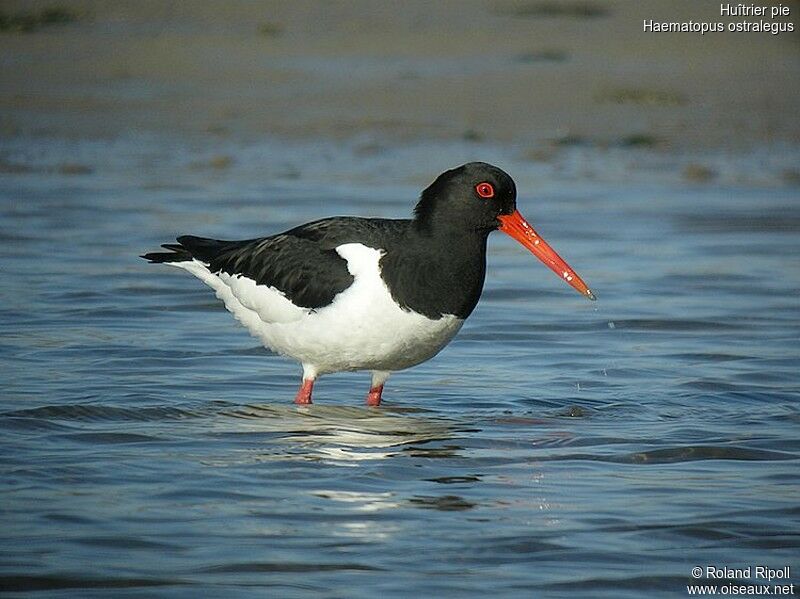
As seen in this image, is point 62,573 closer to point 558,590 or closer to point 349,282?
point 558,590

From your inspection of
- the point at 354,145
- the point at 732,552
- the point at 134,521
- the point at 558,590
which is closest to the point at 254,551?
the point at 134,521

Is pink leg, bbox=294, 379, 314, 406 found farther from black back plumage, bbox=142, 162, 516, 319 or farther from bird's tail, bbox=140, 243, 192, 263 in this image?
bird's tail, bbox=140, 243, 192, 263

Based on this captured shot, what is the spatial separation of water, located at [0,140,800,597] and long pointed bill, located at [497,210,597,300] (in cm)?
60

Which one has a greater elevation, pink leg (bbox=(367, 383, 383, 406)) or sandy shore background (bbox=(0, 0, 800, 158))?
sandy shore background (bbox=(0, 0, 800, 158))

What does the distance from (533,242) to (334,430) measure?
4.38 ft

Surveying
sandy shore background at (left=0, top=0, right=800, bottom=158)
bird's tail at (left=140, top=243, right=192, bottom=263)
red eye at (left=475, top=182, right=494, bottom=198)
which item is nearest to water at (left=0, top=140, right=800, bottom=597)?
bird's tail at (left=140, top=243, right=192, bottom=263)

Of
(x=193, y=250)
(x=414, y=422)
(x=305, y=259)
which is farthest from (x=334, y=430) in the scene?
(x=193, y=250)

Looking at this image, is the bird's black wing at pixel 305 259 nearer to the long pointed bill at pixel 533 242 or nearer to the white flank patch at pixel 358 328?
the white flank patch at pixel 358 328

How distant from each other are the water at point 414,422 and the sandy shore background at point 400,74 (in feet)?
7.71

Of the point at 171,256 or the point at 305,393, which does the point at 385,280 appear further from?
the point at 171,256

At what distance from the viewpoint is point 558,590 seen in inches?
200

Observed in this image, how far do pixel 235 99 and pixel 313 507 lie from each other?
35.5 feet

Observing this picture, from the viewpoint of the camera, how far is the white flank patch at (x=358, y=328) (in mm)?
6988

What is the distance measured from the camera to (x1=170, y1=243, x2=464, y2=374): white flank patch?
22.9 ft
